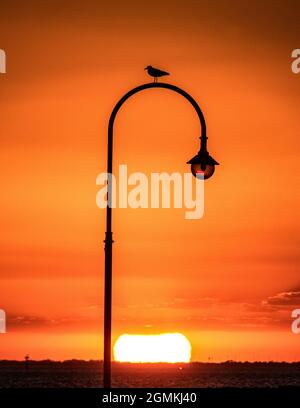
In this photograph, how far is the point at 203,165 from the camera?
723 inches

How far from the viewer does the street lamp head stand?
18.4 metres

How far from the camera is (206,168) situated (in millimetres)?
18359

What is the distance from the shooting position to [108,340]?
54.9ft

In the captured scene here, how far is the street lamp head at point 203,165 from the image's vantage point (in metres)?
18.4
